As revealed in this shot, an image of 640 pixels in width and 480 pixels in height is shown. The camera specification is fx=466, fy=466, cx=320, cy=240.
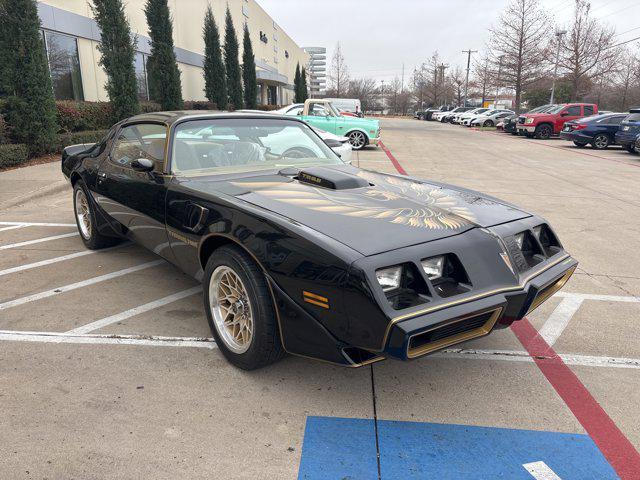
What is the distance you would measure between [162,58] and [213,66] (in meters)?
6.95

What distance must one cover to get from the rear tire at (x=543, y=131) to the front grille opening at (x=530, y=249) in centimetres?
2341

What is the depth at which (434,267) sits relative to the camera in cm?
235

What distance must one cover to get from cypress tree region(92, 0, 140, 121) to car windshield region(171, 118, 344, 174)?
39.8 ft

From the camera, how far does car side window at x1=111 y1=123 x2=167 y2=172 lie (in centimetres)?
353

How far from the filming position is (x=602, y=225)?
6.36 metres

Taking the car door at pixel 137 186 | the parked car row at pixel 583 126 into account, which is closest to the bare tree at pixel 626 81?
the parked car row at pixel 583 126

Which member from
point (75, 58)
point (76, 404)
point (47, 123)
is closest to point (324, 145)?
point (76, 404)

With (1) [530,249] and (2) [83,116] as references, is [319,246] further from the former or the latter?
(2) [83,116]

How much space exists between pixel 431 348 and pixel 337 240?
0.67 m

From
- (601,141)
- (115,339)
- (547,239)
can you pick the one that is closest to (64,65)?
(115,339)

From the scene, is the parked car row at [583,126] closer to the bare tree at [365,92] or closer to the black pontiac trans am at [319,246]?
the black pontiac trans am at [319,246]

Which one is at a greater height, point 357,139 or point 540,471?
point 357,139

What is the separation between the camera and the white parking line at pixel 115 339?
3.08m

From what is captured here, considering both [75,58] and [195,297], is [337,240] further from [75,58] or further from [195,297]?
[75,58]
